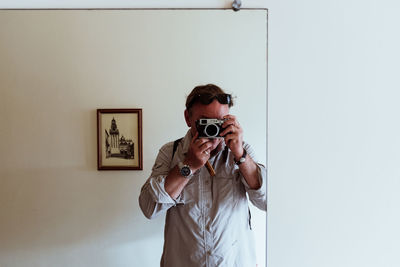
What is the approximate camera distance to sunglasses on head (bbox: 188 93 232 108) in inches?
32.4

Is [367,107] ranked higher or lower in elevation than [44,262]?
higher

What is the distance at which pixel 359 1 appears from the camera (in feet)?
2.84

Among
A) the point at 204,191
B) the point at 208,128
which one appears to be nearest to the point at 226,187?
the point at 204,191

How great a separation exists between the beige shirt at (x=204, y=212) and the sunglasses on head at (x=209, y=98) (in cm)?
8

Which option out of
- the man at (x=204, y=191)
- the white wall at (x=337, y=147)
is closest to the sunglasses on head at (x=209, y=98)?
the man at (x=204, y=191)

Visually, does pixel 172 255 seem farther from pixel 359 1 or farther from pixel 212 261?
pixel 359 1

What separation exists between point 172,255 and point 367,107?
618 millimetres

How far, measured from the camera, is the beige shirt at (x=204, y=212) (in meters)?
0.81

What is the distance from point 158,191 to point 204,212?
0.12 meters

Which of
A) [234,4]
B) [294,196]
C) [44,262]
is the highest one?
[234,4]

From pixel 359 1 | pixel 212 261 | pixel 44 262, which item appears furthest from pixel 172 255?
pixel 359 1

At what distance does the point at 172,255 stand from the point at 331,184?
440mm

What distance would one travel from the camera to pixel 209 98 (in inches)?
32.5

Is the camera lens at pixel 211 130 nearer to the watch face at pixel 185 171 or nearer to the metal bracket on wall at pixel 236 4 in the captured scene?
the watch face at pixel 185 171
